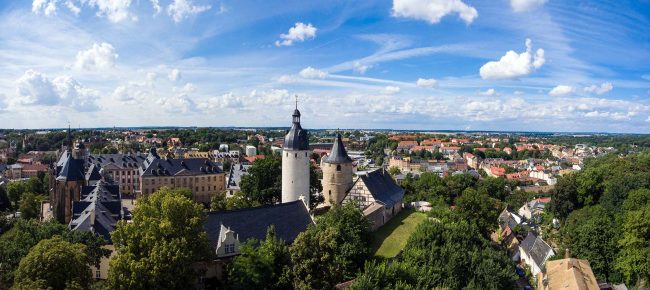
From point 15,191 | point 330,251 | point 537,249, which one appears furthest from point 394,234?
point 15,191

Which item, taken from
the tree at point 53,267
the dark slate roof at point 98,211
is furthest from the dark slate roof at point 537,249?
the tree at point 53,267

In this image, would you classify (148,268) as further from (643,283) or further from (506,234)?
(506,234)

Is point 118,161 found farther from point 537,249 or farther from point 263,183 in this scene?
point 537,249

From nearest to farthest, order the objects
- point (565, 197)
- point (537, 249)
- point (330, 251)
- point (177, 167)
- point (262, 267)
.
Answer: point (262, 267) < point (330, 251) < point (537, 249) < point (565, 197) < point (177, 167)

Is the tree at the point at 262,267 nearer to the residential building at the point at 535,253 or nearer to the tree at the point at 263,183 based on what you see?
the tree at the point at 263,183

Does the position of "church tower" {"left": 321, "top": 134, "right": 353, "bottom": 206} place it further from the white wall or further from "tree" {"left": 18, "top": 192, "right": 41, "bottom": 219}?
"tree" {"left": 18, "top": 192, "right": 41, "bottom": 219}

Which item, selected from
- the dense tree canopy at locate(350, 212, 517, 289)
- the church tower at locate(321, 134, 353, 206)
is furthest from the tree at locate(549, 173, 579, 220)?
the church tower at locate(321, 134, 353, 206)

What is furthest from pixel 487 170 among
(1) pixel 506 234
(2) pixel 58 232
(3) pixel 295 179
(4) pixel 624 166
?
(2) pixel 58 232
